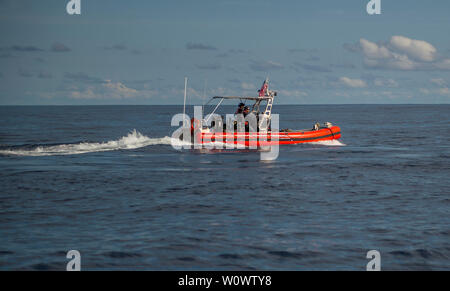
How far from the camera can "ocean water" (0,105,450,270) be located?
40.6ft

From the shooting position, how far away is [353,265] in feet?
39.0

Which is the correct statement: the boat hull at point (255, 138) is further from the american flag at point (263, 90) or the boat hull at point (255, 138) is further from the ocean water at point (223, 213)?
the ocean water at point (223, 213)

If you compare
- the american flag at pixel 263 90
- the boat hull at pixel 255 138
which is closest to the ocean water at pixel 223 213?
the boat hull at pixel 255 138

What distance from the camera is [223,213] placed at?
1709 centimetres

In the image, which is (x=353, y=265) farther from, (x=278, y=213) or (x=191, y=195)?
(x=191, y=195)

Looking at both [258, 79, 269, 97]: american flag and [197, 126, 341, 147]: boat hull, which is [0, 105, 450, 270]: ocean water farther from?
[258, 79, 269, 97]: american flag

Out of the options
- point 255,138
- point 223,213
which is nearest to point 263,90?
point 255,138

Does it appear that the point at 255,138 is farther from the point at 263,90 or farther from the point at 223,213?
the point at 223,213

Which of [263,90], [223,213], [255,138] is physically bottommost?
[223,213]

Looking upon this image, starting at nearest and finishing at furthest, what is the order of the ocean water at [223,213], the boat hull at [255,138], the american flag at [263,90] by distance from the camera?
the ocean water at [223,213], the boat hull at [255,138], the american flag at [263,90]

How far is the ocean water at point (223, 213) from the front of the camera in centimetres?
1238

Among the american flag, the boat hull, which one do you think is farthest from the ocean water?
the american flag
